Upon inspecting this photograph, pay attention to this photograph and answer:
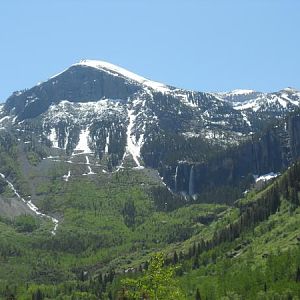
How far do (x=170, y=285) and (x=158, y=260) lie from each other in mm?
3263

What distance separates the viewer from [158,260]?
227 ft

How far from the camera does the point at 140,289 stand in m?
69.8

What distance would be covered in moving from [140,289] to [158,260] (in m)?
4.23

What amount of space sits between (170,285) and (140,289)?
370 cm

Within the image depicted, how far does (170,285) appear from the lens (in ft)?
226
